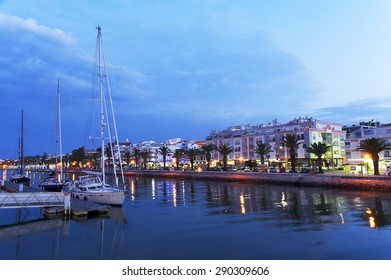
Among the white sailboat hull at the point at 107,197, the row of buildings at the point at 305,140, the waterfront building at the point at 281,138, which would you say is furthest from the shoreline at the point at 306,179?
the white sailboat hull at the point at 107,197

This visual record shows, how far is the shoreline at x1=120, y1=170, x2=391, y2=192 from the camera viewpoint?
168ft

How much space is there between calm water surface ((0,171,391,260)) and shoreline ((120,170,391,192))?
12636 mm

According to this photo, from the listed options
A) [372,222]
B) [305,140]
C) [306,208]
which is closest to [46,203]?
[306,208]

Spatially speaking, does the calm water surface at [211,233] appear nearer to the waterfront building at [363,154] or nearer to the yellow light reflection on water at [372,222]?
the yellow light reflection on water at [372,222]

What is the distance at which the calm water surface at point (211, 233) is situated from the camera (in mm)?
20703

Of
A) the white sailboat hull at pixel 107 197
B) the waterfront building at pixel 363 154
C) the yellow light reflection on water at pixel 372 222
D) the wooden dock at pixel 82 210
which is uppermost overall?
the waterfront building at pixel 363 154

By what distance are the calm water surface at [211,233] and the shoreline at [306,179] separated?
41.5 feet

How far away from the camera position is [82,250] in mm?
22266

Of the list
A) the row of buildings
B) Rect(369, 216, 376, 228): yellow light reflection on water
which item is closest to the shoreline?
the row of buildings

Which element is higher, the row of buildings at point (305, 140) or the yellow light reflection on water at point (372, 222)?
the row of buildings at point (305, 140)

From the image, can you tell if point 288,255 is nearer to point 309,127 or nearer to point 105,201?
point 105,201

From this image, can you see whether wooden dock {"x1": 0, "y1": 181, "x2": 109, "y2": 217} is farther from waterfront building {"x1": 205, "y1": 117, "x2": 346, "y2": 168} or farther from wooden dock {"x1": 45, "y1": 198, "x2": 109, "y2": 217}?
waterfront building {"x1": 205, "y1": 117, "x2": 346, "y2": 168}

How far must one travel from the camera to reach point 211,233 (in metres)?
25.4
